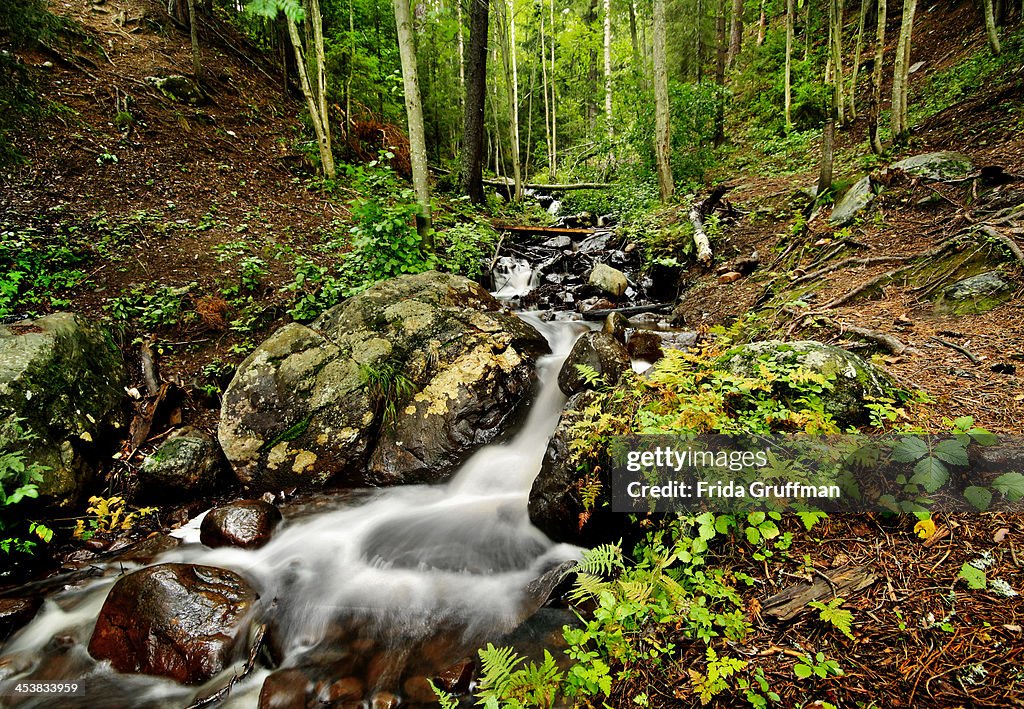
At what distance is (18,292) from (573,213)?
13572mm

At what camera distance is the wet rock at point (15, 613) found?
3.63 metres

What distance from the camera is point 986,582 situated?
1.93 metres

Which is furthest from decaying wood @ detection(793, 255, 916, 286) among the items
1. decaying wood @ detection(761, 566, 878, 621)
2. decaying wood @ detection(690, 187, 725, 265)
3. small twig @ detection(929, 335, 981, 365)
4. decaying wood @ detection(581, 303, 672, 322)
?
decaying wood @ detection(761, 566, 878, 621)

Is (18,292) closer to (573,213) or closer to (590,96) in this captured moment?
(573,213)

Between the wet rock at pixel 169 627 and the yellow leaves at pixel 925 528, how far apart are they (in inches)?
181

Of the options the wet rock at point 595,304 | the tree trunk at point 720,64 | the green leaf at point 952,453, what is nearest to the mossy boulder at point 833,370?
the green leaf at point 952,453

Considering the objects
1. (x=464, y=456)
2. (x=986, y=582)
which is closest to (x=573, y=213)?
(x=464, y=456)

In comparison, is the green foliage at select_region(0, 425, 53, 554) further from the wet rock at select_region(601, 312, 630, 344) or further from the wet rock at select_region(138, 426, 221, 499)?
the wet rock at select_region(601, 312, 630, 344)

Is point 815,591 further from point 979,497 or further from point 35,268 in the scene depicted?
point 35,268

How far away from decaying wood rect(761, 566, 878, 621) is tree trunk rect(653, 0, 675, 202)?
10.4 m

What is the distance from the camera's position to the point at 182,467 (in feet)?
16.3

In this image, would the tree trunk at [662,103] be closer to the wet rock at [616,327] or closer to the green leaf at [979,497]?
the wet rock at [616,327]

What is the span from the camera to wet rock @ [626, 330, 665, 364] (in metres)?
5.88

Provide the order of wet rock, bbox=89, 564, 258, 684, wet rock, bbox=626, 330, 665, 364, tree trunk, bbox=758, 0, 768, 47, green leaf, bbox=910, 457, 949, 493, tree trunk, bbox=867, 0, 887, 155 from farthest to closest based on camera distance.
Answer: tree trunk, bbox=758, 0, 768, 47 → tree trunk, bbox=867, 0, 887, 155 → wet rock, bbox=626, 330, 665, 364 → wet rock, bbox=89, 564, 258, 684 → green leaf, bbox=910, 457, 949, 493
